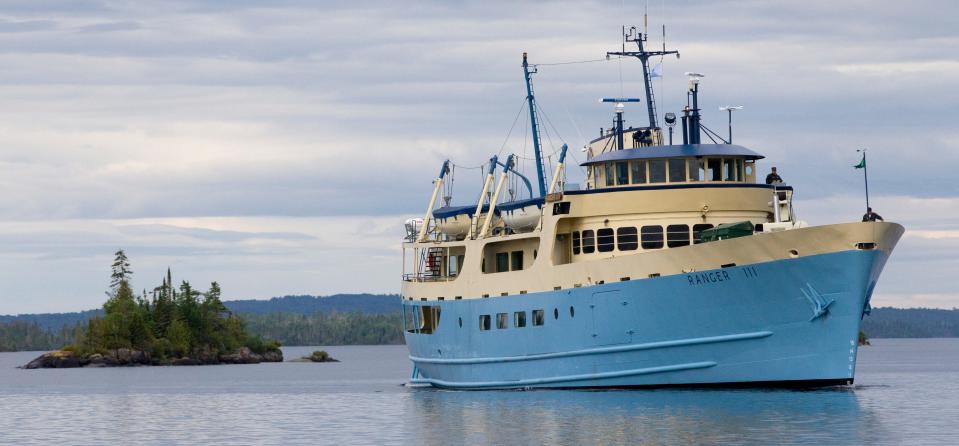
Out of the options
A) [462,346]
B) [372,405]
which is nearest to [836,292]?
[462,346]

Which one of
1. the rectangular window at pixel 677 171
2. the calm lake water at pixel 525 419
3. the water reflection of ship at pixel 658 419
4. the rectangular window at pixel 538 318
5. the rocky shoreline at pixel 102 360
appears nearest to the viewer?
the water reflection of ship at pixel 658 419

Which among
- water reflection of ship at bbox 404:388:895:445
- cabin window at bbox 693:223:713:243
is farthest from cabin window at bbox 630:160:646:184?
water reflection of ship at bbox 404:388:895:445

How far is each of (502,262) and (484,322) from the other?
282 cm

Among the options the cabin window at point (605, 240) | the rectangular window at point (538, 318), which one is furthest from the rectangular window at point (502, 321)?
the cabin window at point (605, 240)

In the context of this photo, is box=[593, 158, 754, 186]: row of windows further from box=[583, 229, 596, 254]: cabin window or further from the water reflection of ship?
the water reflection of ship

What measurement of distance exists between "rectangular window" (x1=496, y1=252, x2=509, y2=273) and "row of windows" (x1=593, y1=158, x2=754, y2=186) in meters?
6.83

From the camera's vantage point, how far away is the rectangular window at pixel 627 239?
166ft

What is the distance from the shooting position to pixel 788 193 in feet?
167

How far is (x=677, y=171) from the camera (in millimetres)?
50844

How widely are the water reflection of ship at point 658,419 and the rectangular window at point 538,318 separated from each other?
8.64 feet

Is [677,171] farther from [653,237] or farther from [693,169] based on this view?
[653,237]

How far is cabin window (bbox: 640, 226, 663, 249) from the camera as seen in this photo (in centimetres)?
5025

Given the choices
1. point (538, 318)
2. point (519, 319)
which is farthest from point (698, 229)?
point (519, 319)

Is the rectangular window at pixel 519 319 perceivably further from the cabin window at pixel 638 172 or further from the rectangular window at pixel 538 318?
→ the cabin window at pixel 638 172
